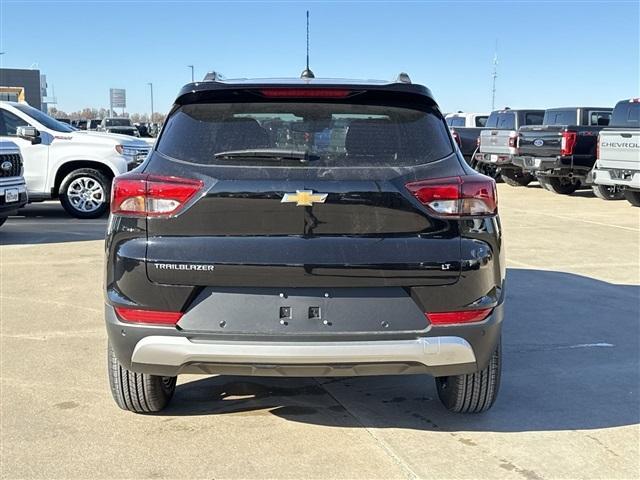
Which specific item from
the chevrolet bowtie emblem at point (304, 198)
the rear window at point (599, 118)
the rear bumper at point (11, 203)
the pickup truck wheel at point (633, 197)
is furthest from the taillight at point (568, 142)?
the chevrolet bowtie emblem at point (304, 198)

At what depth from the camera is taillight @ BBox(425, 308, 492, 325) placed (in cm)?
321

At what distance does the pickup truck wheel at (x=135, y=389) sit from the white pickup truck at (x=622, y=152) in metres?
11.9

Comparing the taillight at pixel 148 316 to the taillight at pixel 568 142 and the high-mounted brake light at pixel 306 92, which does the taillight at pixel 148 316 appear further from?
the taillight at pixel 568 142

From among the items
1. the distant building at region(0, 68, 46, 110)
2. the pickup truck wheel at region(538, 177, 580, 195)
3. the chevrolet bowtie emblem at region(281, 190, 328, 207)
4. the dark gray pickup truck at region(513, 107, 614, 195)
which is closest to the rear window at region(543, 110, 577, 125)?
the dark gray pickup truck at region(513, 107, 614, 195)

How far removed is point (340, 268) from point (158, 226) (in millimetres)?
854

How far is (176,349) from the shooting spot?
317cm

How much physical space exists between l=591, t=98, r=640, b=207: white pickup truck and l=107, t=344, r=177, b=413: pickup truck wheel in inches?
469

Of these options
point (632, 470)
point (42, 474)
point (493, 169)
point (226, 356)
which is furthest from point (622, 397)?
point (493, 169)

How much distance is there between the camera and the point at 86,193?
12148 millimetres

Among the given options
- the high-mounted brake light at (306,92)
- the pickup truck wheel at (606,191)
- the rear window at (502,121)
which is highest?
the rear window at (502,121)

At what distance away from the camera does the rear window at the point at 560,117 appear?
18.5m

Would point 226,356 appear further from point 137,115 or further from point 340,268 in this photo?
point 137,115

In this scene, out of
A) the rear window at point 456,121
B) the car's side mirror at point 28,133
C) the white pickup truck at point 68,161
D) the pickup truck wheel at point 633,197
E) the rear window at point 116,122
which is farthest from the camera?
the rear window at point 116,122

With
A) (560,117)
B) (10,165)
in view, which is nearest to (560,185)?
(560,117)
